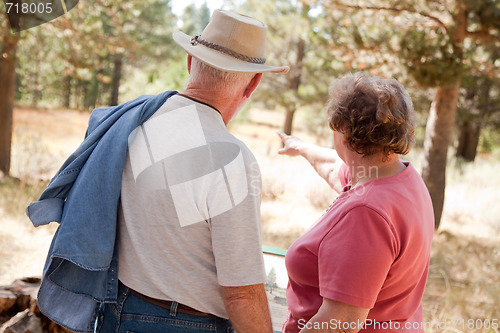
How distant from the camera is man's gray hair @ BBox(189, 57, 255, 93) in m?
1.43

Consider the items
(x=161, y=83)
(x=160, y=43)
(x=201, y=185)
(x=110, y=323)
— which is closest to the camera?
(x=201, y=185)

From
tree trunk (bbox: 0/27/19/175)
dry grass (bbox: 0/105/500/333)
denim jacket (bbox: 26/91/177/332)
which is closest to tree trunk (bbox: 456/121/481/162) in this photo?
dry grass (bbox: 0/105/500/333)

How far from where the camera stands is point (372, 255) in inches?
52.9

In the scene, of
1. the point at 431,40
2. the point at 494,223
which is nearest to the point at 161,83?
the point at 431,40

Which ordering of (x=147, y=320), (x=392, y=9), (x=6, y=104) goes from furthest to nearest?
(x=6, y=104) < (x=392, y=9) < (x=147, y=320)

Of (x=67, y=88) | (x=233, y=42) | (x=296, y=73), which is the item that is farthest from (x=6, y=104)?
(x=67, y=88)

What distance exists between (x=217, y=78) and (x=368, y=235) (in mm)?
633

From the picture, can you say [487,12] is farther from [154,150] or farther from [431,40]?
[154,150]

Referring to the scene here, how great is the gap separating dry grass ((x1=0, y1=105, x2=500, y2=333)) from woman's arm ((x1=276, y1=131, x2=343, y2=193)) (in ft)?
5.72

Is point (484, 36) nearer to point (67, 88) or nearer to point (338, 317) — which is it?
point (338, 317)

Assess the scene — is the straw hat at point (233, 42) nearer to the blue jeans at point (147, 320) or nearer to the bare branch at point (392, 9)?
the blue jeans at point (147, 320)

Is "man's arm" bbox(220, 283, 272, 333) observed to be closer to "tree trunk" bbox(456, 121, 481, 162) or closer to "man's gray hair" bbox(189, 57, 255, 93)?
"man's gray hair" bbox(189, 57, 255, 93)

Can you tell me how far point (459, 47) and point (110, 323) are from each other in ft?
18.7

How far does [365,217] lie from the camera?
1.37m
